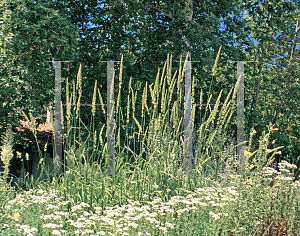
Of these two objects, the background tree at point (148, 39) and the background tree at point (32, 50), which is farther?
the background tree at point (148, 39)

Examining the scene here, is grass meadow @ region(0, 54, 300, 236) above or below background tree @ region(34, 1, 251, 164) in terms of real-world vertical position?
below

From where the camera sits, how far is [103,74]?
239 inches

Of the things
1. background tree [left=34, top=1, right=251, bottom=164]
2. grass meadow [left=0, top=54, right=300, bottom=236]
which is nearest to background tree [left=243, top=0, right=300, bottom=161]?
background tree [left=34, top=1, right=251, bottom=164]

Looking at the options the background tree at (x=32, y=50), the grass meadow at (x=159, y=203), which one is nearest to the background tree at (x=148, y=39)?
the background tree at (x=32, y=50)

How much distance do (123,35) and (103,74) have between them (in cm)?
107

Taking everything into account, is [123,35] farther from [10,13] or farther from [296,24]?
[296,24]

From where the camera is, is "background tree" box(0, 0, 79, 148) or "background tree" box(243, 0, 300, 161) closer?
"background tree" box(0, 0, 79, 148)

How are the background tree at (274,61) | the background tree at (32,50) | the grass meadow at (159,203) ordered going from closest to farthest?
the grass meadow at (159,203), the background tree at (32,50), the background tree at (274,61)

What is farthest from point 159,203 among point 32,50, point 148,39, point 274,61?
point 274,61

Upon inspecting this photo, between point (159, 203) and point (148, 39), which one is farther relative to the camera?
point (148, 39)

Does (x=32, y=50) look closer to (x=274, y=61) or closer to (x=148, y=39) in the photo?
(x=148, y=39)

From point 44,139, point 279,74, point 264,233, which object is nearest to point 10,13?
point 44,139

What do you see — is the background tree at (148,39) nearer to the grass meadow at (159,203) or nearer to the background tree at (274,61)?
the background tree at (274,61)

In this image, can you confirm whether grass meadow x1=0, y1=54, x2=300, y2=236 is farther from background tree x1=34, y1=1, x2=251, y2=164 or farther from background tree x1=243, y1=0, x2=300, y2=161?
background tree x1=243, y1=0, x2=300, y2=161
